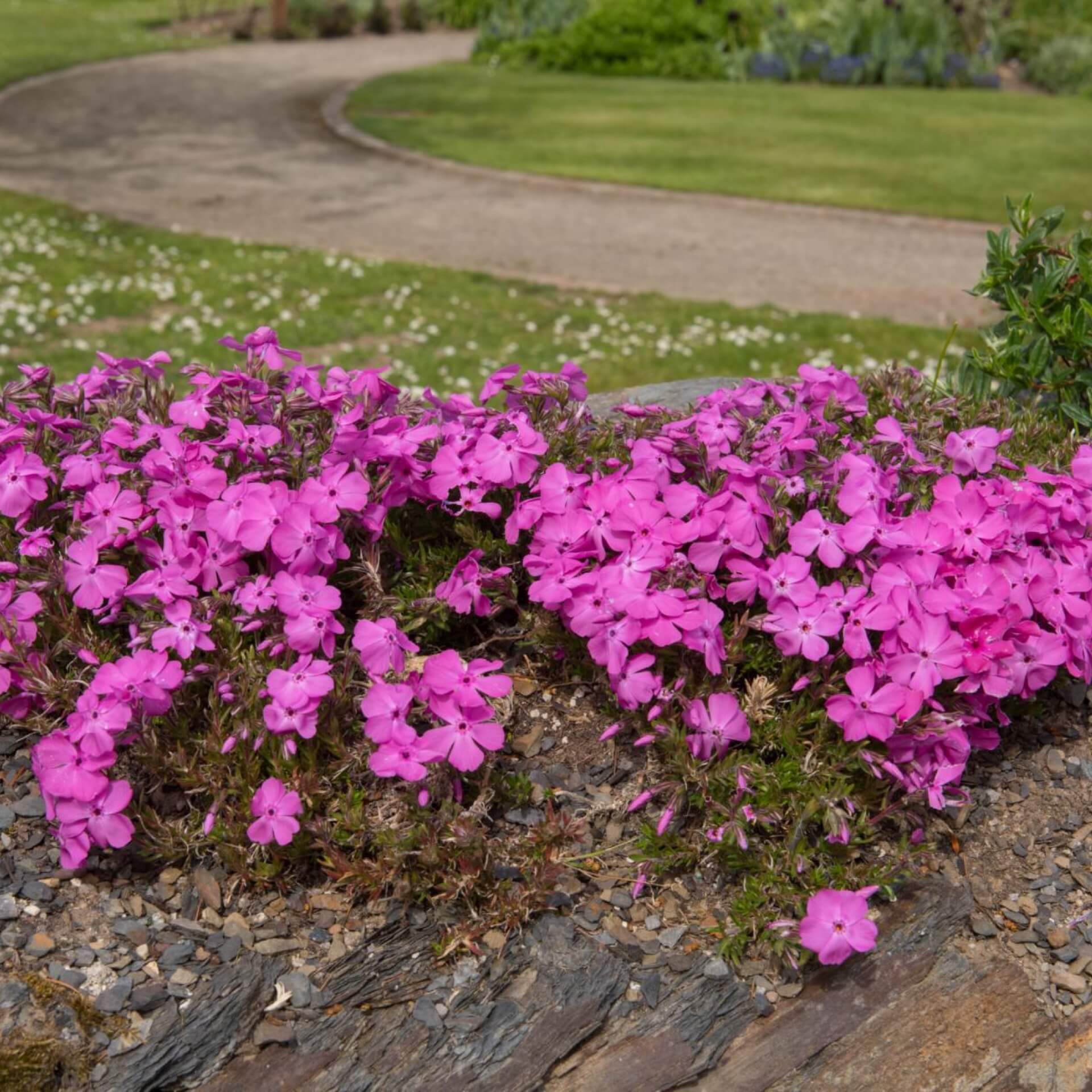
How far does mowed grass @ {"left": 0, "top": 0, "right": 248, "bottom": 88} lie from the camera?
19.1 metres

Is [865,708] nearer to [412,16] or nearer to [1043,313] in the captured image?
[1043,313]

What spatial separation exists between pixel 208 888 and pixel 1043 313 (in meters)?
2.75

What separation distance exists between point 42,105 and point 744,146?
27.9 feet

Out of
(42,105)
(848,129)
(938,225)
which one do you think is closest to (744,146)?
(848,129)

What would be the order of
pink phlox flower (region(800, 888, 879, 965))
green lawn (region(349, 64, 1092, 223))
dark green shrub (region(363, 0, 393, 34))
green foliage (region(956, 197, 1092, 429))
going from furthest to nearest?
dark green shrub (region(363, 0, 393, 34)) → green lawn (region(349, 64, 1092, 223)) → green foliage (region(956, 197, 1092, 429)) → pink phlox flower (region(800, 888, 879, 965))

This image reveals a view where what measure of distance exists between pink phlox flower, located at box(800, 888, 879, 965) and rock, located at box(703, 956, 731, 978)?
0.66 feet

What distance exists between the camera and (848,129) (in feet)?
51.5

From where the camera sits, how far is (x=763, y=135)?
15.2 meters

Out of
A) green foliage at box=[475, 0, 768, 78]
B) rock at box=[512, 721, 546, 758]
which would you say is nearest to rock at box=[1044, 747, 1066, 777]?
rock at box=[512, 721, 546, 758]

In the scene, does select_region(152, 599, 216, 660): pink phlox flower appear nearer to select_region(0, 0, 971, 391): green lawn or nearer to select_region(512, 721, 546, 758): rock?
select_region(512, 721, 546, 758): rock

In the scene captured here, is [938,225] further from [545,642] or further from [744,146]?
[545,642]

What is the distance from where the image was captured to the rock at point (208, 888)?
8.30ft

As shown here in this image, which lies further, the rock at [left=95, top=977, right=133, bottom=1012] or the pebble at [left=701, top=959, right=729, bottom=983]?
the pebble at [left=701, top=959, right=729, bottom=983]

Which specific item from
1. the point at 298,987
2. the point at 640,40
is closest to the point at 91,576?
the point at 298,987
